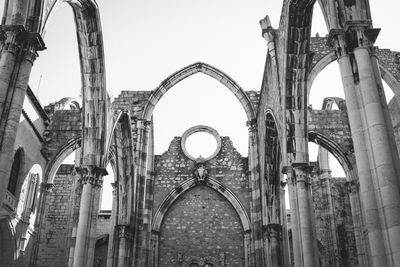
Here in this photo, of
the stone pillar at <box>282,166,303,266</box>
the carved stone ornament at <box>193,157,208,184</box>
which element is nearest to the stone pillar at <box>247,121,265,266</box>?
the carved stone ornament at <box>193,157,208,184</box>

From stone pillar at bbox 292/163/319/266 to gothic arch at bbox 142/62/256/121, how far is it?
22.9 ft

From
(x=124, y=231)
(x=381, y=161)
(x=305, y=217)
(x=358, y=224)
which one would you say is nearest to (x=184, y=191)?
(x=124, y=231)

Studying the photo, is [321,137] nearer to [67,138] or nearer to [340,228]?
[340,228]

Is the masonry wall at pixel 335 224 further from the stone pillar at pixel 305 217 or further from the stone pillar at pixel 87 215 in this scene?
the stone pillar at pixel 87 215

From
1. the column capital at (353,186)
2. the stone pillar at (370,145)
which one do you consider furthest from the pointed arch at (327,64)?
the stone pillar at (370,145)

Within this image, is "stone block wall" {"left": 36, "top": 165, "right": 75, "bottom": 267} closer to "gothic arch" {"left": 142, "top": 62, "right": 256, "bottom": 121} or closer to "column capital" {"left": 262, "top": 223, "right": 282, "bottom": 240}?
"gothic arch" {"left": 142, "top": 62, "right": 256, "bottom": 121}

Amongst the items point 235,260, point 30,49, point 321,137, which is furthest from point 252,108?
point 30,49

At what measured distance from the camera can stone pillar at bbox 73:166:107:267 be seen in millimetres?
10195

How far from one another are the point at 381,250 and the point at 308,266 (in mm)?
4034

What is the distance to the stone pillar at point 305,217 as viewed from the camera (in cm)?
880

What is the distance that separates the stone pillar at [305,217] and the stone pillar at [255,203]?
18.3 ft

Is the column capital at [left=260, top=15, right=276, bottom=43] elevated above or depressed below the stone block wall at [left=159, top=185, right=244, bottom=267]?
above

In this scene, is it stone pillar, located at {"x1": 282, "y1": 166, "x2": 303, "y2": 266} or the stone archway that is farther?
the stone archway

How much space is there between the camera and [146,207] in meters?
16.7
